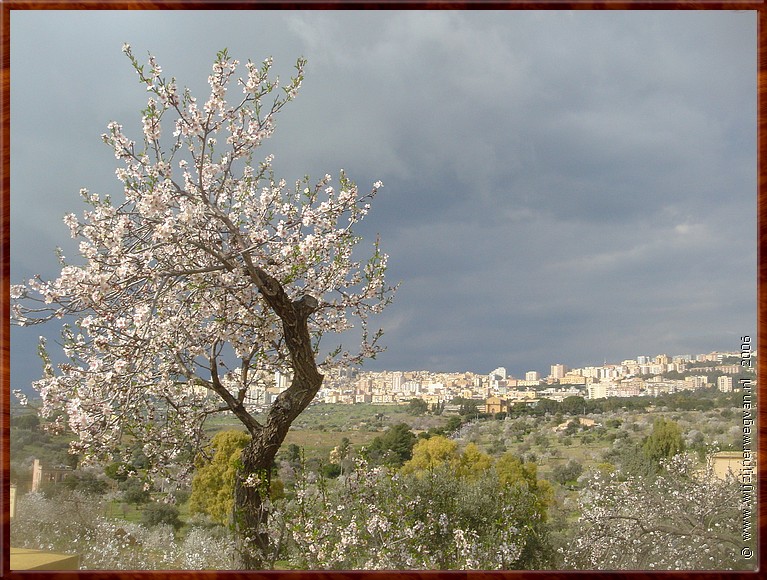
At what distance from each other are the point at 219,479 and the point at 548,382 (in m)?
2.28

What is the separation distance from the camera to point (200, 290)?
10.6 ft

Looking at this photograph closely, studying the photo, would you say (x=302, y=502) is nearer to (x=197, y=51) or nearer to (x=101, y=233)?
(x=101, y=233)

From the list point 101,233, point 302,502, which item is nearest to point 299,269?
point 101,233

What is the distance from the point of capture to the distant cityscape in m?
3.84

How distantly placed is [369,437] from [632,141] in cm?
255

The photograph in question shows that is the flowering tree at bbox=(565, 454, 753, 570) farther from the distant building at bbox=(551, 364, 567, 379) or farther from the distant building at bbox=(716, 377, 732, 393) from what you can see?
A: the distant building at bbox=(551, 364, 567, 379)

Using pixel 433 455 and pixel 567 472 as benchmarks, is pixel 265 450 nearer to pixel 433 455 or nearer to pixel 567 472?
pixel 433 455

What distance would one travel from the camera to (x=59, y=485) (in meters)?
3.68

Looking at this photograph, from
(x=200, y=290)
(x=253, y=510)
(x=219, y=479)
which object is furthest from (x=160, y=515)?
(x=200, y=290)

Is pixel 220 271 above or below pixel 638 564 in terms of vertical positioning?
above

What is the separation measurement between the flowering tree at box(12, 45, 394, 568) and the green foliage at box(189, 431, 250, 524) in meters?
0.29

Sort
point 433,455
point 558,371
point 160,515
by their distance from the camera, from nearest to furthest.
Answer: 1. point 160,515
2. point 558,371
3. point 433,455

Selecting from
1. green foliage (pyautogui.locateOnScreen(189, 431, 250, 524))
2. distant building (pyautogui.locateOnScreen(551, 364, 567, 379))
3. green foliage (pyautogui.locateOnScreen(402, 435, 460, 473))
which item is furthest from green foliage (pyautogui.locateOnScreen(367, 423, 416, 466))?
distant building (pyautogui.locateOnScreen(551, 364, 567, 379))

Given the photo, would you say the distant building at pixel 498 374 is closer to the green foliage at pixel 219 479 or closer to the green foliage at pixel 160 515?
the green foliage at pixel 219 479
